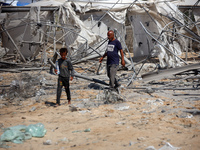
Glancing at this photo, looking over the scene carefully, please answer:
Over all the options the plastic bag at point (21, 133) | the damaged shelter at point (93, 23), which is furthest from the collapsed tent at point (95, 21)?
the plastic bag at point (21, 133)

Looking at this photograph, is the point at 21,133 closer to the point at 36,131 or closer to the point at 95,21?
the point at 36,131

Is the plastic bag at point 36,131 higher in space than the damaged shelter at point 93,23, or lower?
lower

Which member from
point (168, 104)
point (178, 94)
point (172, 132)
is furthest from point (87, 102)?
point (172, 132)

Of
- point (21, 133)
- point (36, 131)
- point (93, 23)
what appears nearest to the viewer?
point (21, 133)

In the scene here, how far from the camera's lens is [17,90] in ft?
19.9

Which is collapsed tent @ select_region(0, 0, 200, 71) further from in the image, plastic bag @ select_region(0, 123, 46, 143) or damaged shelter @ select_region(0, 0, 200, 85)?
plastic bag @ select_region(0, 123, 46, 143)

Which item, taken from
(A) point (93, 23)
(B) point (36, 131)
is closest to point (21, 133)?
(B) point (36, 131)

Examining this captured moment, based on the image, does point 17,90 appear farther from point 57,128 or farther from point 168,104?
point 168,104

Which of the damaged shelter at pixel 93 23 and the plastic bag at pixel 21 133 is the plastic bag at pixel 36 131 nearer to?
the plastic bag at pixel 21 133

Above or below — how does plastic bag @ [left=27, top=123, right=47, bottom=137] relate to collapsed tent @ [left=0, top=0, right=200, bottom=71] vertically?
below

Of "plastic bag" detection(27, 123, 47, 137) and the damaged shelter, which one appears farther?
the damaged shelter

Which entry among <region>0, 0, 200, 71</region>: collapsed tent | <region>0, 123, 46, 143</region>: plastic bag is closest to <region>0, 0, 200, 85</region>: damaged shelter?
<region>0, 0, 200, 71</region>: collapsed tent

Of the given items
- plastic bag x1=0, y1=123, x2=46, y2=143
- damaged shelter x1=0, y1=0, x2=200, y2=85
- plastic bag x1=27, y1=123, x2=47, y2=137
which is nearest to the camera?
plastic bag x1=0, y1=123, x2=46, y2=143

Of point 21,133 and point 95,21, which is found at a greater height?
point 95,21
